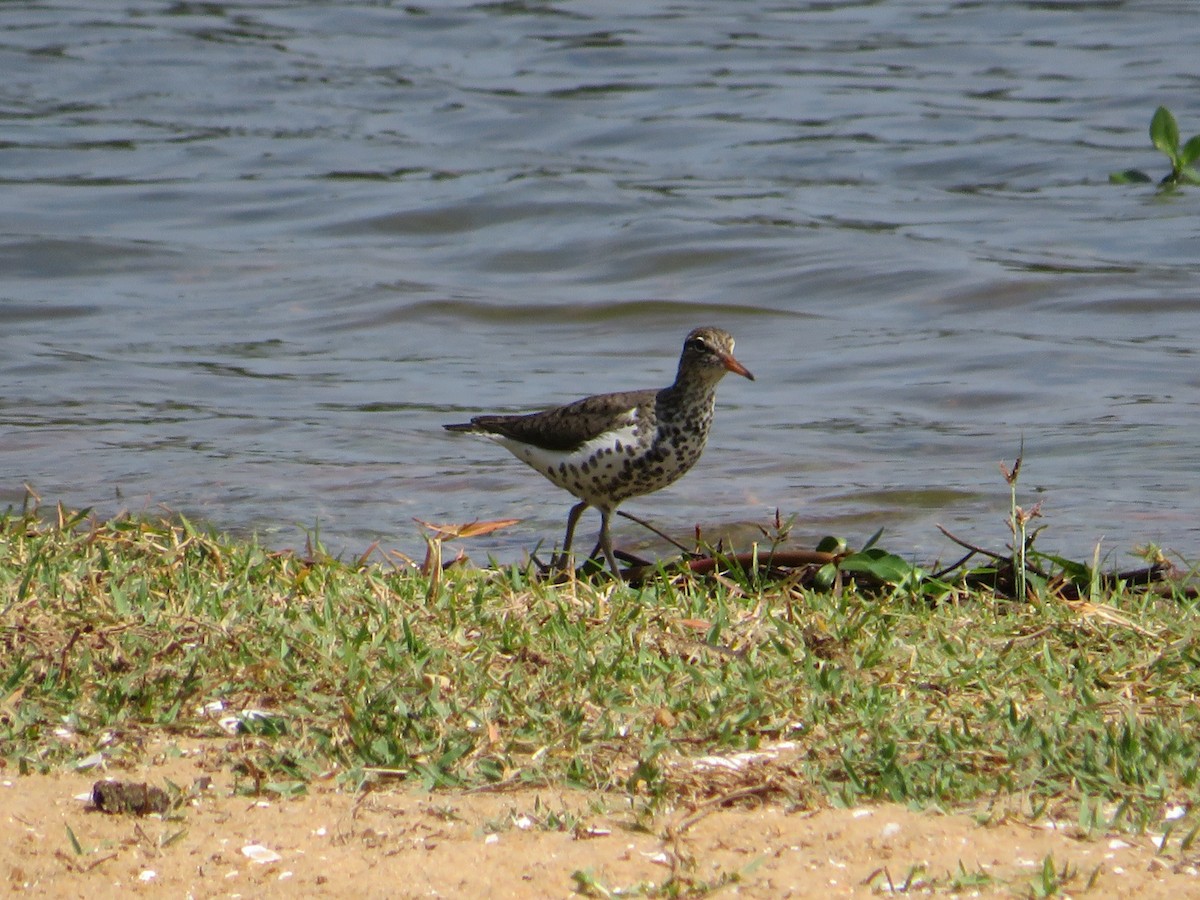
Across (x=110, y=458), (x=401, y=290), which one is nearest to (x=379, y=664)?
(x=110, y=458)

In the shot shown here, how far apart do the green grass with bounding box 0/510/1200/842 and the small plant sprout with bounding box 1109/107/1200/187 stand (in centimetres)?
849

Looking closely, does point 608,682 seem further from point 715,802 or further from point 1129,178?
point 1129,178

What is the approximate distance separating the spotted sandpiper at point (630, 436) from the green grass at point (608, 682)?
47.7 inches

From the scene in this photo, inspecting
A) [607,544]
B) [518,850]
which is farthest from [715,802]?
[607,544]

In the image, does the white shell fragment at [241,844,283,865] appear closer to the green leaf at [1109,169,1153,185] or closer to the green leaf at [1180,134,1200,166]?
the green leaf at [1180,134,1200,166]

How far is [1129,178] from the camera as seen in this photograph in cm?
1346

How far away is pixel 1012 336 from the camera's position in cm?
1022

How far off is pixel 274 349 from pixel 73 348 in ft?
3.72

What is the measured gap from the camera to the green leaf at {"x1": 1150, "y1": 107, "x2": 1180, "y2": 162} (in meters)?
12.6

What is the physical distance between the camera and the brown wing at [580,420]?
6176 mm

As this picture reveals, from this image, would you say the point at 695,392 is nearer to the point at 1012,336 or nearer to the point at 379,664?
the point at 379,664

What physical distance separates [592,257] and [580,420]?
6471mm

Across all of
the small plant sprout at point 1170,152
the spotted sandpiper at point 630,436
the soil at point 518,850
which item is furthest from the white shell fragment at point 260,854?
the small plant sprout at point 1170,152

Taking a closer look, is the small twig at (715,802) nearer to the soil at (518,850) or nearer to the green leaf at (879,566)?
the soil at (518,850)
